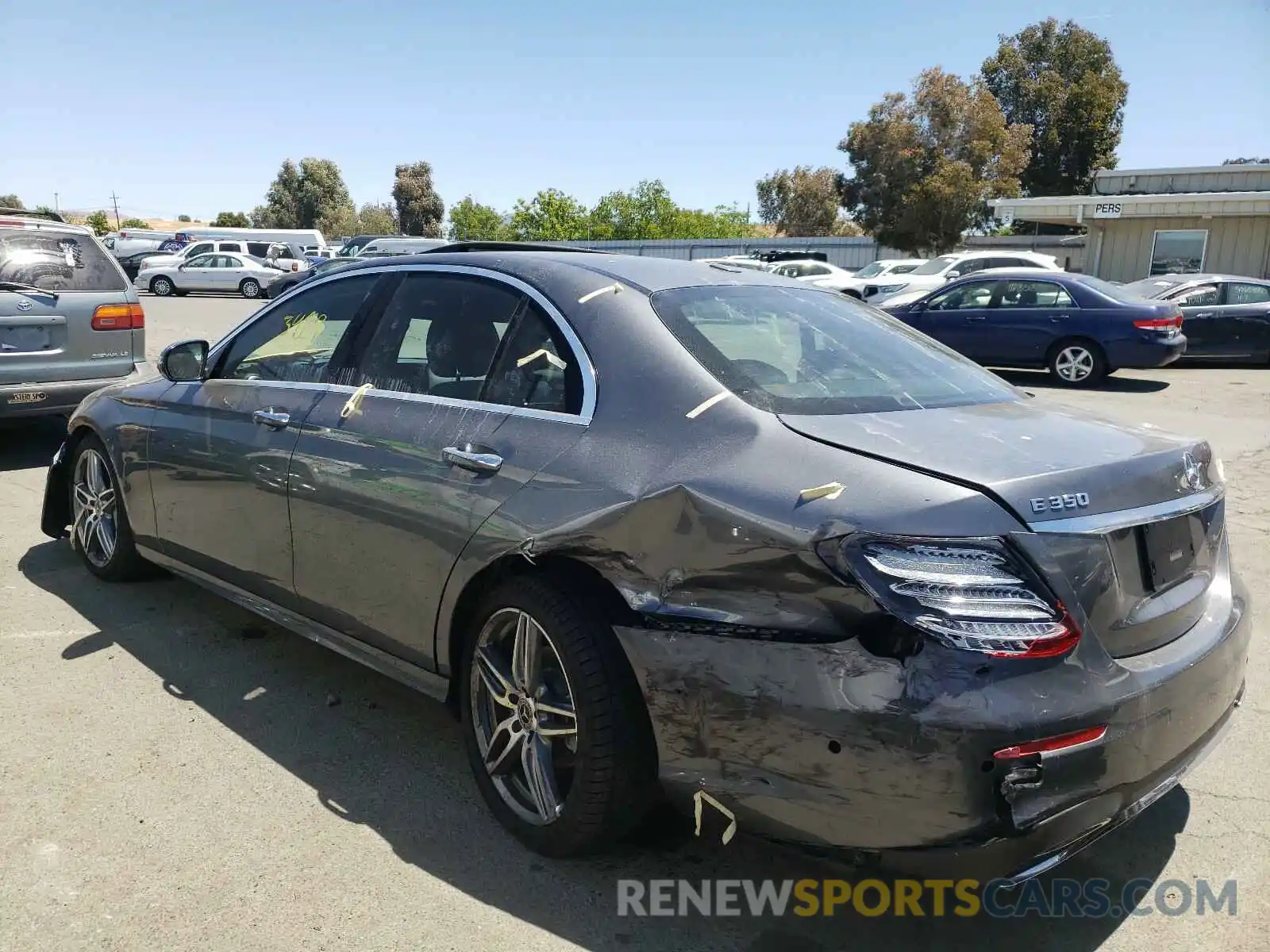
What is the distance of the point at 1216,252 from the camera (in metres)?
23.8

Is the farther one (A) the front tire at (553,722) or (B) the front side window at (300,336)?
Answer: (B) the front side window at (300,336)

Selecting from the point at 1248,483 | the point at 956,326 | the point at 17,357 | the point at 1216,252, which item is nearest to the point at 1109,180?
the point at 1216,252

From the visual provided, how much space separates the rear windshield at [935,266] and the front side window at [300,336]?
21.2 m

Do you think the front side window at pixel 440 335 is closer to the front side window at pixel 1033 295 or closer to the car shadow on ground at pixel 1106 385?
the car shadow on ground at pixel 1106 385

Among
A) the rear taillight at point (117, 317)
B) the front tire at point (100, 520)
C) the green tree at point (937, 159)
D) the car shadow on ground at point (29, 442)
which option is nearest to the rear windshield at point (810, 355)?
the front tire at point (100, 520)

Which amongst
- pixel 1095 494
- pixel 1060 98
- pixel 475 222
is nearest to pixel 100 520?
pixel 1095 494

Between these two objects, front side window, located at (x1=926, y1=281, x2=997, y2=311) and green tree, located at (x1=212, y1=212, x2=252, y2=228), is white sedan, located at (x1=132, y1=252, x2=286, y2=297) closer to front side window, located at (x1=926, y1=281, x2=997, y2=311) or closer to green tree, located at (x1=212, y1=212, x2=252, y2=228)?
front side window, located at (x1=926, y1=281, x2=997, y2=311)

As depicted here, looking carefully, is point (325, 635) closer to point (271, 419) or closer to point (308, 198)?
point (271, 419)

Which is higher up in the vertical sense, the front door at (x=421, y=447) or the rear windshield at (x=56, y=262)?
the rear windshield at (x=56, y=262)

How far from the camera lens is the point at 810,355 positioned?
3.01 meters

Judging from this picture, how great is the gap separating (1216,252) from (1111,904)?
25.6 m

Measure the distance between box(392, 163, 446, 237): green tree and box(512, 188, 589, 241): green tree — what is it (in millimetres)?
28598

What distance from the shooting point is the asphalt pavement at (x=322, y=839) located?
2.50 m

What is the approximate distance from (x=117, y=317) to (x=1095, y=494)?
7574 mm
